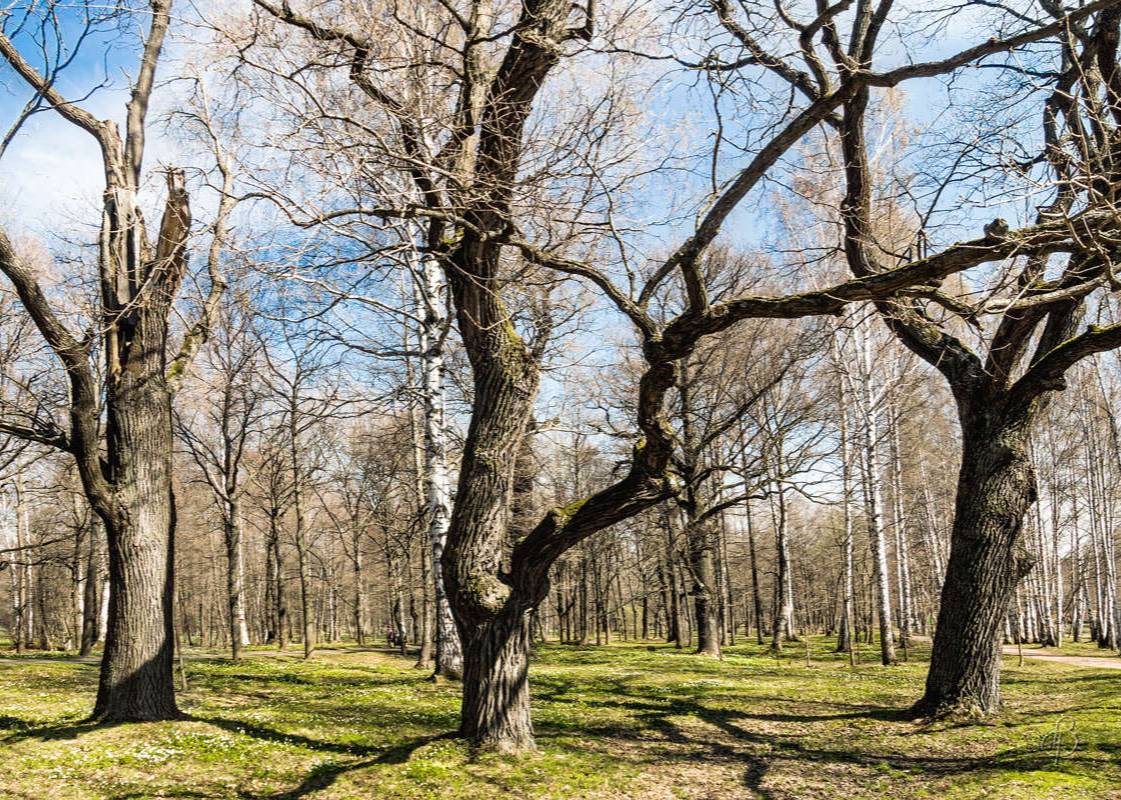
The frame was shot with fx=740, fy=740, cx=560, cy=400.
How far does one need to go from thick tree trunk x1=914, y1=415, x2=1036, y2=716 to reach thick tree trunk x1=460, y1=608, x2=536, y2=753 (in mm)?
4949

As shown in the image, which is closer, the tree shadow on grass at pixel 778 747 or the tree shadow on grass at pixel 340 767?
the tree shadow on grass at pixel 340 767

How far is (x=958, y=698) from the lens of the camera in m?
8.24

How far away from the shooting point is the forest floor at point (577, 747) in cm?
583

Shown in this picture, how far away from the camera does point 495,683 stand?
21.4ft

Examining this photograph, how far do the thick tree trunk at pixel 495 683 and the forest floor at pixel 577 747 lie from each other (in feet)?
0.67

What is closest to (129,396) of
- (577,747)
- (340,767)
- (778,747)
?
(340,767)

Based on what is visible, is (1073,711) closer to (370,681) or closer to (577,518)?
(577,518)

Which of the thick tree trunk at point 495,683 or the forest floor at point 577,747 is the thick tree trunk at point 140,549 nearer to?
the forest floor at point 577,747

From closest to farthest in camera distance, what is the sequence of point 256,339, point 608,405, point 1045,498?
point 256,339 → point 608,405 → point 1045,498

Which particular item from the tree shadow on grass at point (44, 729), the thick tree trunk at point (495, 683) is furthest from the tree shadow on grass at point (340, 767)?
the tree shadow on grass at point (44, 729)

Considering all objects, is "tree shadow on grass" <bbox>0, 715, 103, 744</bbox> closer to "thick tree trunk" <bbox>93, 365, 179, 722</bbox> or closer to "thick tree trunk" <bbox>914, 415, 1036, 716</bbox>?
Result: "thick tree trunk" <bbox>93, 365, 179, 722</bbox>

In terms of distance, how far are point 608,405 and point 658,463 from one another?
41.4 feet

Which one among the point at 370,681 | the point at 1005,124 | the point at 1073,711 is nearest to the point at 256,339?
the point at 370,681

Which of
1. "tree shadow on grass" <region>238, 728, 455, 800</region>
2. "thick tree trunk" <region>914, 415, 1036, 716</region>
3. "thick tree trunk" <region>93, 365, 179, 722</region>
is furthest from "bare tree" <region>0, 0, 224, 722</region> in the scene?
"thick tree trunk" <region>914, 415, 1036, 716</region>
